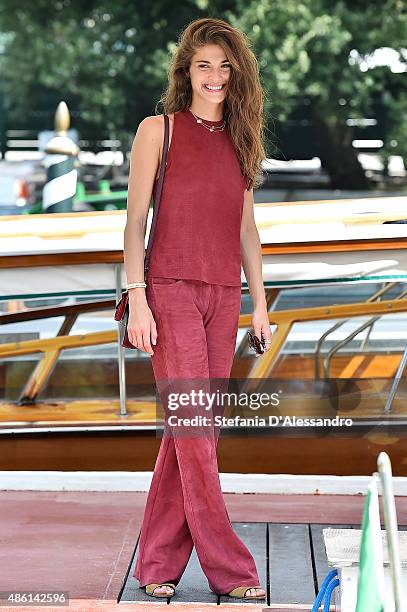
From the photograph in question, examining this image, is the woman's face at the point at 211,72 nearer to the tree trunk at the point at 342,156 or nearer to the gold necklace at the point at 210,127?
the gold necklace at the point at 210,127

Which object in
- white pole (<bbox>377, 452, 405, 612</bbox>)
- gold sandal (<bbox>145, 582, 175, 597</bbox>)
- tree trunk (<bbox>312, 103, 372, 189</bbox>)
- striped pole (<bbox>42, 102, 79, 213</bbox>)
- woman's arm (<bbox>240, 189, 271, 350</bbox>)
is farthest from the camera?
tree trunk (<bbox>312, 103, 372, 189</bbox>)

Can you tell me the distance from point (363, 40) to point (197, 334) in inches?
609

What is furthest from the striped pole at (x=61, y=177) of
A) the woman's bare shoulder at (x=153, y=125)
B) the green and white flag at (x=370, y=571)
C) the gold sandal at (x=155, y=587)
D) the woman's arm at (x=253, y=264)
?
the green and white flag at (x=370, y=571)

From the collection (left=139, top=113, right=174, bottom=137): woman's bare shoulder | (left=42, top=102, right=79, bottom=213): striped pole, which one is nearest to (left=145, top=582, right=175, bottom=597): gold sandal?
(left=139, top=113, right=174, bottom=137): woman's bare shoulder

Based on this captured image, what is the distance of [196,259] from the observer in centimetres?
348

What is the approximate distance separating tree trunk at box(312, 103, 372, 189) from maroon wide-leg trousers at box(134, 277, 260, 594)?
18789 millimetres

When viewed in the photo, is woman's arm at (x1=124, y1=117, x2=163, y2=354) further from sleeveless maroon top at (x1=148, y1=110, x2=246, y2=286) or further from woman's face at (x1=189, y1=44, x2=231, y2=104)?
woman's face at (x1=189, y1=44, x2=231, y2=104)

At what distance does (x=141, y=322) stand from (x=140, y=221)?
0.30 meters

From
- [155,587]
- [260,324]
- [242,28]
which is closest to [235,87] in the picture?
[260,324]

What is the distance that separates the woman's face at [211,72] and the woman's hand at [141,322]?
62 cm

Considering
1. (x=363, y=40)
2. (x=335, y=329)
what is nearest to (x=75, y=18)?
(x=363, y=40)

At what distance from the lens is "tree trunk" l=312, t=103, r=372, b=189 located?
22375 mm

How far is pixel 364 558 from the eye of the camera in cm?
243

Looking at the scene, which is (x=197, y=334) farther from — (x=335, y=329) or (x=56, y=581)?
(x=335, y=329)
